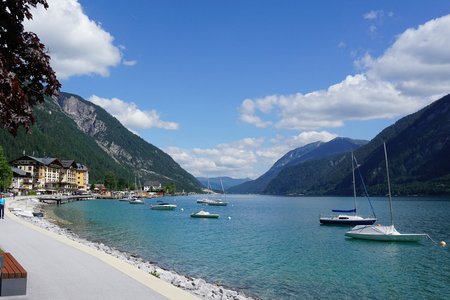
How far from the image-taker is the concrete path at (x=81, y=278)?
1423cm

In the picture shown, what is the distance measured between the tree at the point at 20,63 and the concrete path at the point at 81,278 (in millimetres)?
6308

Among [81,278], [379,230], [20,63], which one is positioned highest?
[20,63]

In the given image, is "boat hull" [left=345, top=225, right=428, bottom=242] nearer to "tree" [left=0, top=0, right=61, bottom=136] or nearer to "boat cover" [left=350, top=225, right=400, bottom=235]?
"boat cover" [left=350, top=225, right=400, bottom=235]

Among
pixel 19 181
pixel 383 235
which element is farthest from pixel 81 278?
pixel 19 181

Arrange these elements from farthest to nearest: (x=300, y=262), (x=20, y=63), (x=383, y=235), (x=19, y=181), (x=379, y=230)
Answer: (x=19, y=181) → (x=379, y=230) → (x=383, y=235) → (x=300, y=262) → (x=20, y=63)

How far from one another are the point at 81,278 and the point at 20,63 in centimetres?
965

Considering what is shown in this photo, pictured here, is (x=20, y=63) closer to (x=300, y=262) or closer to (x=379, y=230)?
(x=300, y=262)

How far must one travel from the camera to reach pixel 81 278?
1678 centimetres

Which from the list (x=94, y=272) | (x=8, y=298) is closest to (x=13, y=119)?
(x=8, y=298)

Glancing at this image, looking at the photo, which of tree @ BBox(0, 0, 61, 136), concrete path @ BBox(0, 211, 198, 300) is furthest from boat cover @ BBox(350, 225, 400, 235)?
tree @ BBox(0, 0, 61, 136)

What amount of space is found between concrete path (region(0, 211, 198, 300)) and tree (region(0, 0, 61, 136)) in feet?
20.7

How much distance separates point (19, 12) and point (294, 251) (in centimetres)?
4051

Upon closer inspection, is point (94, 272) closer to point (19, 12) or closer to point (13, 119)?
point (13, 119)

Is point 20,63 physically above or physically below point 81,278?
above
